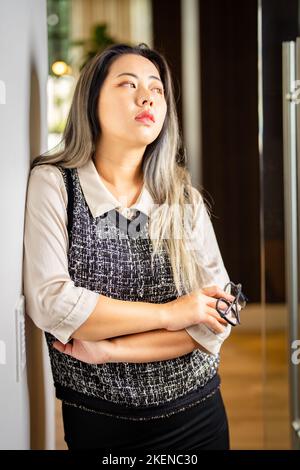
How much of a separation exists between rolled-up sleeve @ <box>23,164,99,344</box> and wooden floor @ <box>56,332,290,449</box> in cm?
83

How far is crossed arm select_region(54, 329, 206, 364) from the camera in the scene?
4.11ft

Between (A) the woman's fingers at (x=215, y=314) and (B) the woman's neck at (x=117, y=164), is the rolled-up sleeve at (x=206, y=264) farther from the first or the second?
(B) the woman's neck at (x=117, y=164)

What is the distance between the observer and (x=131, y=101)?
1.30 metres

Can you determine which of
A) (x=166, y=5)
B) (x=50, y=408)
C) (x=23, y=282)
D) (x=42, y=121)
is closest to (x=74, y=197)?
(x=23, y=282)

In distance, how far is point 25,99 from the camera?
1338mm

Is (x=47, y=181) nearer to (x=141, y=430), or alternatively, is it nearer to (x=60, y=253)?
(x=60, y=253)

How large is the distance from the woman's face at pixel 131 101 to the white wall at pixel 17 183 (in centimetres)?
16

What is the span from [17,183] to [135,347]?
36 cm

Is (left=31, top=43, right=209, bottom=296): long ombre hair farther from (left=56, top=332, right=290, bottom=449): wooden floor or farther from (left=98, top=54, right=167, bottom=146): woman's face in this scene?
(left=56, top=332, right=290, bottom=449): wooden floor

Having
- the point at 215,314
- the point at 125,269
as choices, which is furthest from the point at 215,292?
the point at 125,269

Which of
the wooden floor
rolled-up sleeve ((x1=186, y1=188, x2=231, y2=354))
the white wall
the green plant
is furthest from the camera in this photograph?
the green plant

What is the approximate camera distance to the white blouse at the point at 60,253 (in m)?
1.21

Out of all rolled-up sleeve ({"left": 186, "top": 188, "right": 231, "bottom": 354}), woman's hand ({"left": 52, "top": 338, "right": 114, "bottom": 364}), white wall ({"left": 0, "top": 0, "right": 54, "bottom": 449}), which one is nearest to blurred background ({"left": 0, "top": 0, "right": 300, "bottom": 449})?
white wall ({"left": 0, "top": 0, "right": 54, "bottom": 449})

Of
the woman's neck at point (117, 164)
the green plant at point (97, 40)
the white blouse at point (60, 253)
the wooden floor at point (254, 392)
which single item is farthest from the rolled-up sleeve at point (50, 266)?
the green plant at point (97, 40)
